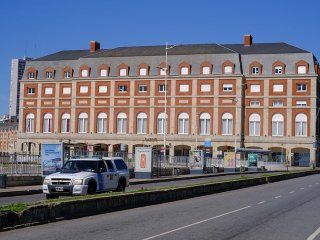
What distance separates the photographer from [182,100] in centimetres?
10069

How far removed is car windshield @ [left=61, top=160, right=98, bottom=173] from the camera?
24.6 m

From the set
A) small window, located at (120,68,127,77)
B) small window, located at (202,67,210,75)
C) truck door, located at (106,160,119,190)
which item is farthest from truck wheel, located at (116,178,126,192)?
small window, located at (120,68,127,77)

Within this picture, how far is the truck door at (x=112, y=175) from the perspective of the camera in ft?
86.1

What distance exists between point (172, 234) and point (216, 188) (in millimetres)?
18076

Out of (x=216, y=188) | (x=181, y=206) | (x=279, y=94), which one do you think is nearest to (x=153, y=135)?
(x=279, y=94)

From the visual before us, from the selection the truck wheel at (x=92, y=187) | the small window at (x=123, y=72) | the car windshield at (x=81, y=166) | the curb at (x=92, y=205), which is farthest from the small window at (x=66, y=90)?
the truck wheel at (x=92, y=187)

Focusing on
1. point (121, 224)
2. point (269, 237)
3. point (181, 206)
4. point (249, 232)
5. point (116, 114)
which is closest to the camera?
point (269, 237)

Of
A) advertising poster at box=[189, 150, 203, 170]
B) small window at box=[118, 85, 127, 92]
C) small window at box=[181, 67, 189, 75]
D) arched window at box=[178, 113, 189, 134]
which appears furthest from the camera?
small window at box=[118, 85, 127, 92]

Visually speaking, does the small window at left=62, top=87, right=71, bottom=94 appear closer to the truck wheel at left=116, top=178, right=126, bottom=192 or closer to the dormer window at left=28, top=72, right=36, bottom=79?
the dormer window at left=28, top=72, right=36, bottom=79

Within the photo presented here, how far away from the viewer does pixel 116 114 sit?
103812 mm

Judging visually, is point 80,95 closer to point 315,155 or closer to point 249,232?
point 315,155

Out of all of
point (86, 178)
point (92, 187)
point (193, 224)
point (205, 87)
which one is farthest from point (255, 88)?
point (193, 224)

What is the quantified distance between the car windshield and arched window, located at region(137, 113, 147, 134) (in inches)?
3041

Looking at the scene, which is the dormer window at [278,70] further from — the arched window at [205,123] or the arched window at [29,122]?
the arched window at [29,122]
